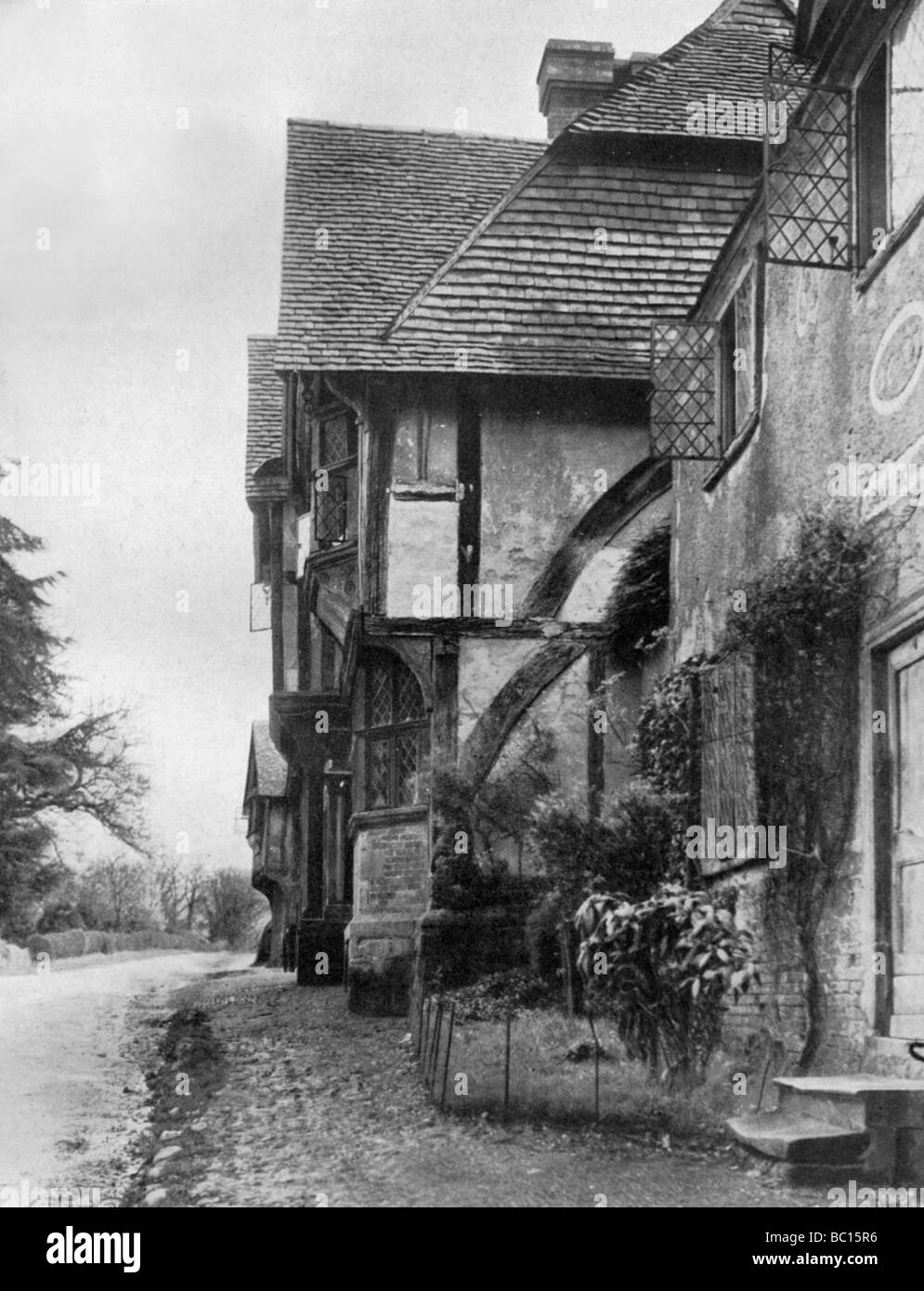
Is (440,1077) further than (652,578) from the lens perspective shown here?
No

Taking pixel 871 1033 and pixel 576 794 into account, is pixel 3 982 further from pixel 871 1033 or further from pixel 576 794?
pixel 871 1033

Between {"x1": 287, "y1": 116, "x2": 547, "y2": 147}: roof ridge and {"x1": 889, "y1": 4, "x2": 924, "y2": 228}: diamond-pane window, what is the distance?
1195 cm

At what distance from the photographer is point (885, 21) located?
891 centimetres

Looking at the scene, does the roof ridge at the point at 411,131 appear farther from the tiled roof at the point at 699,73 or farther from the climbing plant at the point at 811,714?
the climbing plant at the point at 811,714

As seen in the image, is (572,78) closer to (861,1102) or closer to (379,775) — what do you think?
(379,775)

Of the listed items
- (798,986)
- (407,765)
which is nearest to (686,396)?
(407,765)

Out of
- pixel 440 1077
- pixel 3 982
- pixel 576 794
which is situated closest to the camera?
pixel 440 1077

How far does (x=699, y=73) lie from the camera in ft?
55.3

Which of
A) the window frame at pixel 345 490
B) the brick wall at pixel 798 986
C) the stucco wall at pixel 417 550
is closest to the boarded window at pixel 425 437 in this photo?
the stucco wall at pixel 417 550

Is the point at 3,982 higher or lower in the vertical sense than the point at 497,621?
lower

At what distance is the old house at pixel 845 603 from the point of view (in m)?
8.18

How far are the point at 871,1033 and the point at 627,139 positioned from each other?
10.3 meters

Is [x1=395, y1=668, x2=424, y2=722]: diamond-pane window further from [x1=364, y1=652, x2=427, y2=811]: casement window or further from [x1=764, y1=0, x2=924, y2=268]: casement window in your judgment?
[x1=764, y1=0, x2=924, y2=268]: casement window
